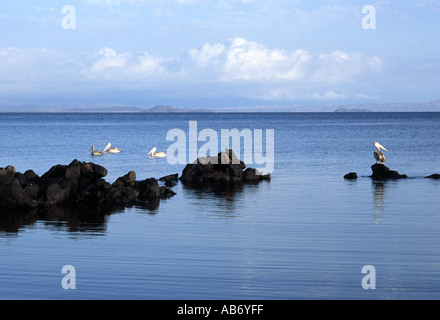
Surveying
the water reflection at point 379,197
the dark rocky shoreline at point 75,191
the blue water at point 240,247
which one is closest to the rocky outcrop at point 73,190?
the dark rocky shoreline at point 75,191

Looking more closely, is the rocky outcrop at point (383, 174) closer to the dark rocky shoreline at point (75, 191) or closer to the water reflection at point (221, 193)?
the water reflection at point (221, 193)

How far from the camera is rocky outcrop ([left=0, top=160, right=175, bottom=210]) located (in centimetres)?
2141

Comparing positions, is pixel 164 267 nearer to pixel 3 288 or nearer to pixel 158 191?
pixel 3 288

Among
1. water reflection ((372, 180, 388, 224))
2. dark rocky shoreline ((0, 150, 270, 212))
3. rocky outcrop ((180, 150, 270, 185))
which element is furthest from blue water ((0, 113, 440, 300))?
rocky outcrop ((180, 150, 270, 185))

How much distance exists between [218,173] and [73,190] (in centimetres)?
868

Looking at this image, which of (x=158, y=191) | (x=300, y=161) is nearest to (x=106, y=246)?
(x=158, y=191)

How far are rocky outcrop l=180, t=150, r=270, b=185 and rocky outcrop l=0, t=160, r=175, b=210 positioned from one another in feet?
17.4

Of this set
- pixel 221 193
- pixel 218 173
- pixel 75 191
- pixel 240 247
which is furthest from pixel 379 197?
pixel 75 191

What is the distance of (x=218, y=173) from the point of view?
99.9ft

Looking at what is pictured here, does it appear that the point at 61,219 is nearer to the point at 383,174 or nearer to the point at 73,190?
the point at 73,190

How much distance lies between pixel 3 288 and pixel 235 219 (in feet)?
28.7

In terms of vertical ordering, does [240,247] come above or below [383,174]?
below

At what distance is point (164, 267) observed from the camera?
42.8ft
